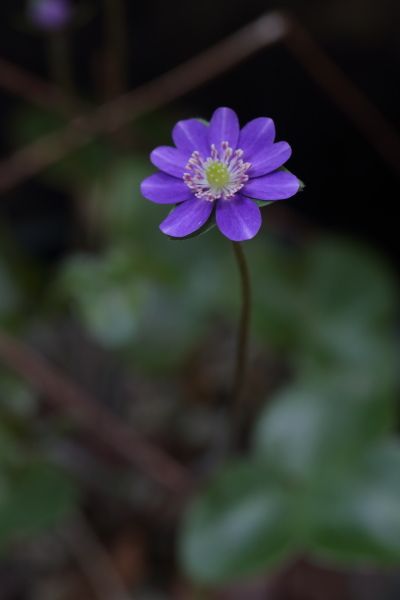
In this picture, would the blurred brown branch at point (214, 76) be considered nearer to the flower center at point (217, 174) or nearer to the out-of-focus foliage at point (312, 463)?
the out-of-focus foliage at point (312, 463)

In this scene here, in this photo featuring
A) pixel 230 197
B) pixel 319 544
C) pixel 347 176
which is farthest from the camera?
pixel 347 176

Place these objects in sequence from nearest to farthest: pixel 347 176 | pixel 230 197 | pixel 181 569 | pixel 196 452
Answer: pixel 230 197 < pixel 181 569 < pixel 196 452 < pixel 347 176

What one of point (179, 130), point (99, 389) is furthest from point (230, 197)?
point (99, 389)

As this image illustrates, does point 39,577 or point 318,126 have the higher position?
point 318,126

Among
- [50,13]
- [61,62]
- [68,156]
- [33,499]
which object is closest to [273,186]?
[33,499]

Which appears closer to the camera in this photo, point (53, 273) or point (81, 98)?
point (53, 273)

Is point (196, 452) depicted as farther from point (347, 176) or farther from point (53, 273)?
point (347, 176)

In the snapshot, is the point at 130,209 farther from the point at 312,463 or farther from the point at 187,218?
the point at 187,218

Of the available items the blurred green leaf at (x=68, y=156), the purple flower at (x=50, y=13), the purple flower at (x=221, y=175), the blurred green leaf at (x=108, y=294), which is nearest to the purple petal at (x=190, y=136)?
the purple flower at (x=221, y=175)
